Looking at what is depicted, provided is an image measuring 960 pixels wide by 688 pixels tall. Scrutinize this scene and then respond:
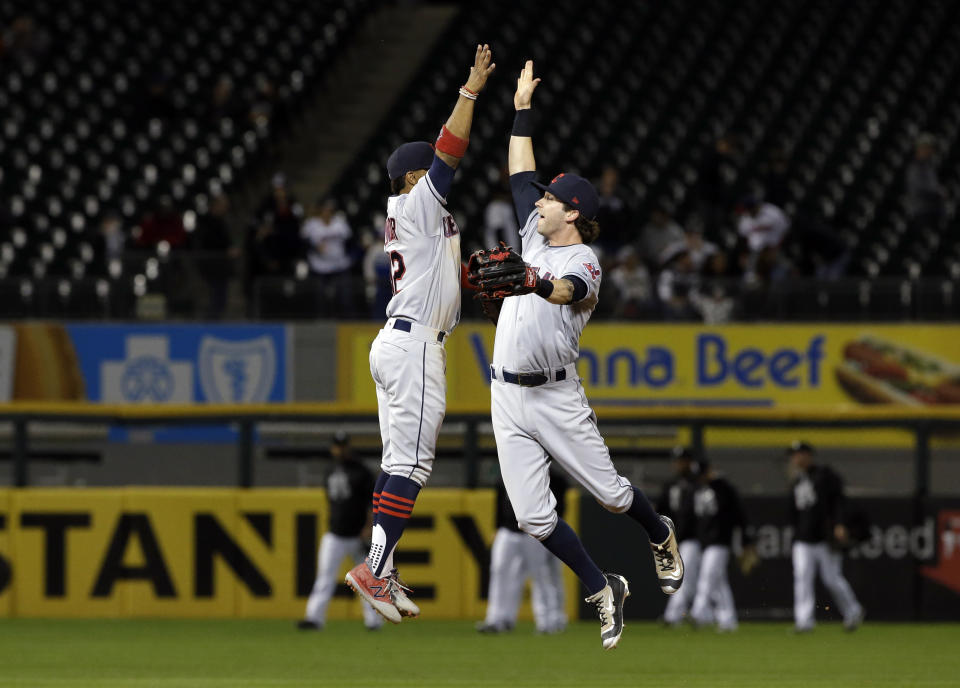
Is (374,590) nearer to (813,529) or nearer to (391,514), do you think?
(391,514)

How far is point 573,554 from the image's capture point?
24.5 ft

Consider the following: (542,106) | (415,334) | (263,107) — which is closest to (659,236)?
(542,106)

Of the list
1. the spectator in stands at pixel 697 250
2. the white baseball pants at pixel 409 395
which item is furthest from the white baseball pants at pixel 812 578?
the white baseball pants at pixel 409 395

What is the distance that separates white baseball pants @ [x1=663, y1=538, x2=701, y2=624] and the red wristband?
306 inches

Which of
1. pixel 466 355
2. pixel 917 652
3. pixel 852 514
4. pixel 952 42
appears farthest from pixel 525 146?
pixel 952 42

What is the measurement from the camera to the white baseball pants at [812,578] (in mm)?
14102

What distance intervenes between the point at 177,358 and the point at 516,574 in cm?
492

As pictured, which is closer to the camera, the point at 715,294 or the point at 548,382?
the point at 548,382

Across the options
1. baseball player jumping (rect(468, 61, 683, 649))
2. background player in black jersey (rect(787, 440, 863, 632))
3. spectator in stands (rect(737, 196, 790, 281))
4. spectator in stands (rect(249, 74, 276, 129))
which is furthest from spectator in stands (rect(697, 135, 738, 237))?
baseball player jumping (rect(468, 61, 683, 649))

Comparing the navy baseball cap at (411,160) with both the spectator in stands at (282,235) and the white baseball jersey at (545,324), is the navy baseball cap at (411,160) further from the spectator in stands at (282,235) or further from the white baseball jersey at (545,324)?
the spectator in stands at (282,235)

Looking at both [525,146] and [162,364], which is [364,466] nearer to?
[162,364]

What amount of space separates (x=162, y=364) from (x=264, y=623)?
3373 millimetres

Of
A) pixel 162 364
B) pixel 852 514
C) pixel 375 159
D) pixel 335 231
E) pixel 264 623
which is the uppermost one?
pixel 375 159

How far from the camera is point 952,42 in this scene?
22.2 metres
